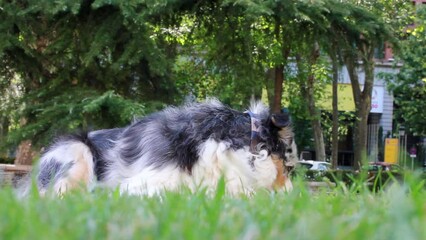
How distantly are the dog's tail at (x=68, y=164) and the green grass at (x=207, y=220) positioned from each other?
9.36ft

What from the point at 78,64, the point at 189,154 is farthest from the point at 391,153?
the point at 189,154

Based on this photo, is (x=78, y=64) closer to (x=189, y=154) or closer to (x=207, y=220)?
(x=189, y=154)

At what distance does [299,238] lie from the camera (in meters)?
1.65

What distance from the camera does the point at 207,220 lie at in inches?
84.7

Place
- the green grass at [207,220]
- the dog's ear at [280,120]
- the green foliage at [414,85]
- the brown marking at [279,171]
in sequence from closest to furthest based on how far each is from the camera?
the green grass at [207,220] < the brown marking at [279,171] < the dog's ear at [280,120] < the green foliage at [414,85]

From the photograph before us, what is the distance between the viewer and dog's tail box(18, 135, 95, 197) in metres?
5.73

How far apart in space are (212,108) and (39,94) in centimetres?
651

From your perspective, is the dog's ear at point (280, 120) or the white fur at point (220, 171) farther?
the dog's ear at point (280, 120)

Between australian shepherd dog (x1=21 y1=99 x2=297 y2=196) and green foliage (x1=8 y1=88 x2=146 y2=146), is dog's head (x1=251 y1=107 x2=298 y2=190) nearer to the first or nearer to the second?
australian shepherd dog (x1=21 y1=99 x2=297 y2=196)

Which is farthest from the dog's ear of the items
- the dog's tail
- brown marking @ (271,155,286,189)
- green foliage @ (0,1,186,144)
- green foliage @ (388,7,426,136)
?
green foliage @ (388,7,426,136)

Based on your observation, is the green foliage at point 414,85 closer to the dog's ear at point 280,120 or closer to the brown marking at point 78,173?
the dog's ear at point 280,120

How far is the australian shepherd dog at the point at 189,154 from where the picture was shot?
5.38 metres

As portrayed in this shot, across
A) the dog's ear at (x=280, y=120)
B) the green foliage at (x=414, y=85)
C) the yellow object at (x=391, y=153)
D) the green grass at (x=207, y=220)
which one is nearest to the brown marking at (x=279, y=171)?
the dog's ear at (x=280, y=120)

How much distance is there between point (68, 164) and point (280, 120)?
6.04 feet
